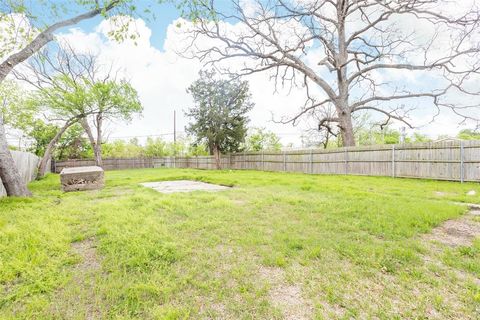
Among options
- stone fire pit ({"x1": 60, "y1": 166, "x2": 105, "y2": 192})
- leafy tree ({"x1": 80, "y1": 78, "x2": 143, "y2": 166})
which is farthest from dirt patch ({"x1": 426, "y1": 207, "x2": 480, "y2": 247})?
leafy tree ({"x1": 80, "y1": 78, "x2": 143, "y2": 166})

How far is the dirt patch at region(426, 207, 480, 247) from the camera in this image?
2.89m

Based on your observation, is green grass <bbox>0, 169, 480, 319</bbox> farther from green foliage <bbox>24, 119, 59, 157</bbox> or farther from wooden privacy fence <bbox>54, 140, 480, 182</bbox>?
green foliage <bbox>24, 119, 59, 157</bbox>

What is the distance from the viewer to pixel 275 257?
2465 millimetres

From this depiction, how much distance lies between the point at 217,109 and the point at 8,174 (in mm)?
13336

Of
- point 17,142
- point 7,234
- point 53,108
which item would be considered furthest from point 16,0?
point 17,142

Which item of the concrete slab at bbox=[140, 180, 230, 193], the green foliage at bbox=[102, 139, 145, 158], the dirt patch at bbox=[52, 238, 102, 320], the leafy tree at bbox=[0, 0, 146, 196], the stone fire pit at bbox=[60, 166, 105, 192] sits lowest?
the dirt patch at bbox=[52, 238, 102, 320]

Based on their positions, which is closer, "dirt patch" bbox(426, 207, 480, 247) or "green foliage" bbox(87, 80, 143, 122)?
"dirt patch" bbox(426, 207, 480, 247)

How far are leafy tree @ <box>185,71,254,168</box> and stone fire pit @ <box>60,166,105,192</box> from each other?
10.3 meters

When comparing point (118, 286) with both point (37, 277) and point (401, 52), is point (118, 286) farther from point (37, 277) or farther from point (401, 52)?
point (401, 52)

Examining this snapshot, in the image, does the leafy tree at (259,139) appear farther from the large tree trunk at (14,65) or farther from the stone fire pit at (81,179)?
the large tree trunk at (14,65)

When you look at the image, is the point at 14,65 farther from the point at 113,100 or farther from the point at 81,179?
the point at 113,100

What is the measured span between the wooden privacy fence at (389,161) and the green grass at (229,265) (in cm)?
571

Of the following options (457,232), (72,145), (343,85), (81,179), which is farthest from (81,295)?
(72,145)

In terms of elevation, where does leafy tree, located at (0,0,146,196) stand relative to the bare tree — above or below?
below
